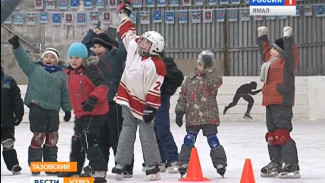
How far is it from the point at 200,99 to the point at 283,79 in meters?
0.89

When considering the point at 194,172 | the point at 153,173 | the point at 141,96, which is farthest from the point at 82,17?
the point at 194,172

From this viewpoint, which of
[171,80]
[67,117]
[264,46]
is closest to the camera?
[67,117]

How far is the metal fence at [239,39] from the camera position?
1980cm

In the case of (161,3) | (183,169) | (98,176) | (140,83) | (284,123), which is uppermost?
(161,3)

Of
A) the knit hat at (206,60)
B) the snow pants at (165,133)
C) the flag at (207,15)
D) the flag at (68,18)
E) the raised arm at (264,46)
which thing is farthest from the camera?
the flag at (68,18)

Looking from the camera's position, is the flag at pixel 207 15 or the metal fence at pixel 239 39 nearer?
the metal fence at pixel 239 39

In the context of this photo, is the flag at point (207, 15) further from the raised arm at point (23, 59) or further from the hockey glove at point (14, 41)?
the hockey glove at point (14, 41)

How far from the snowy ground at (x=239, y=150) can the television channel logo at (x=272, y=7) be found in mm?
2362

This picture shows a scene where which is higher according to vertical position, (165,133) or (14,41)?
(14,41)

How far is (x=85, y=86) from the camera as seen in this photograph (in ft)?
26.5

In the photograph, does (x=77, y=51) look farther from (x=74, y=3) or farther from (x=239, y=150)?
(x=74, y=3)

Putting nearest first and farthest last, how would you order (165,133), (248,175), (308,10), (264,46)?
(248,175), (264,46), (165,133), (308,10)

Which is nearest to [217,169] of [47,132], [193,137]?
[193,137]

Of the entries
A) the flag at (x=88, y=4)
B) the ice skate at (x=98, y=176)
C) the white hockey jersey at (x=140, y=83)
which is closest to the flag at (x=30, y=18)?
the flag at (x=88, y=4)
